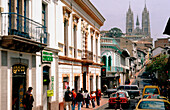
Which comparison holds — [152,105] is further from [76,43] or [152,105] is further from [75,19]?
[75,19]

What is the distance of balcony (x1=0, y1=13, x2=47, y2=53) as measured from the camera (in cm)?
1206

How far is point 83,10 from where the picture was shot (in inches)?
1073

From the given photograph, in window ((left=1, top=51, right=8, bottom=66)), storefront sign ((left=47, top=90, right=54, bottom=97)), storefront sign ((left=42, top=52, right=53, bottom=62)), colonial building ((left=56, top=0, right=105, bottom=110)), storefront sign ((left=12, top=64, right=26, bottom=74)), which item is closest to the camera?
window ((left=1, top=51, right=8, bottom=66))

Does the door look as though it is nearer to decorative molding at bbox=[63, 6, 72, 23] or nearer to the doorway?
the doorway

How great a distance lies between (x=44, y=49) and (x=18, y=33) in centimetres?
417

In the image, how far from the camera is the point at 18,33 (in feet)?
42.7

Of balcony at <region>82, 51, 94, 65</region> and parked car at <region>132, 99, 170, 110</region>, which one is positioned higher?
balcony at <region>82, 51, 94, 65</region>

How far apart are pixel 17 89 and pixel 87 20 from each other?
1642 centimetres

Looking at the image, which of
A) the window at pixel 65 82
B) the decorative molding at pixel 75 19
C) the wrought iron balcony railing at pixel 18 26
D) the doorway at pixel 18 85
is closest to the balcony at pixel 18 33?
the wrought iron balcony railing at pixel 18 26

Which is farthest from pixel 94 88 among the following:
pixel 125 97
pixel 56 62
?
pixel 56 62

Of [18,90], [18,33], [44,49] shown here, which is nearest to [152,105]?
[18,90]

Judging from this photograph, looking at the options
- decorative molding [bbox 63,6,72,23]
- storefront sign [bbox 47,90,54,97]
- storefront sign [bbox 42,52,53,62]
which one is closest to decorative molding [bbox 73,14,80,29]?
decorative molding [bbox 63,6,72,23]

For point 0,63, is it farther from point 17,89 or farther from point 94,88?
point 94,88

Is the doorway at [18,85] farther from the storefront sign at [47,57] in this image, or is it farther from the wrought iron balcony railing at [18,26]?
the storefront sign at [47,57]
